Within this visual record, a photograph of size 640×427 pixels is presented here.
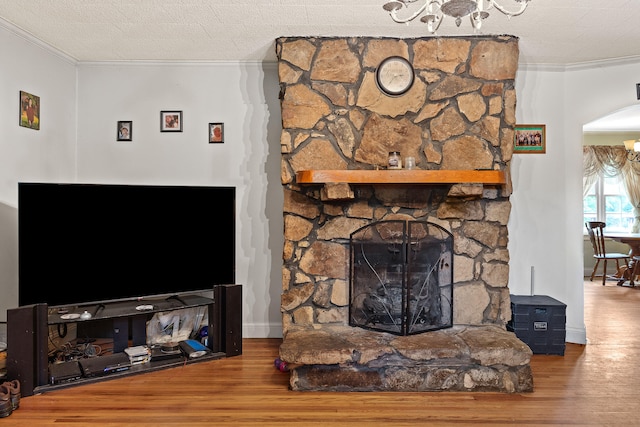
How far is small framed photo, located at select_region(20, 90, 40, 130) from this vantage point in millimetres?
3152

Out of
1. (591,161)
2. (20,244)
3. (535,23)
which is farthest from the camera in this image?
(591,161)

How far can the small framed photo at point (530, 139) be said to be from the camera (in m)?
3.68

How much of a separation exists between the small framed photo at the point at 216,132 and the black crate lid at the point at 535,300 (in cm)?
258

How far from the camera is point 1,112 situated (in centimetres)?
297

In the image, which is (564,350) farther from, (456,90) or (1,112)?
(1,112)

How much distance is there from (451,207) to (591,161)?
211 inches

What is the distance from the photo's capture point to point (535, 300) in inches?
136

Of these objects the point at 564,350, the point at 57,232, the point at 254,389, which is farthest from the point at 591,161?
the point at 57,232

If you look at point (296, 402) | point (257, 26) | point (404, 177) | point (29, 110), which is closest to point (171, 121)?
point (29, 110)

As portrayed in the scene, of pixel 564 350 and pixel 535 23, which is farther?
pixel 564 350

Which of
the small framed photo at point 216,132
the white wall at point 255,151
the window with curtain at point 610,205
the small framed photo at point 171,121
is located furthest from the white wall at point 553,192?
the window with curtain at point 610,205

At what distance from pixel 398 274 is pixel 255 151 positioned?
151 centimetres

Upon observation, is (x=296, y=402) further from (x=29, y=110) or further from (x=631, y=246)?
(x=631, y=246)

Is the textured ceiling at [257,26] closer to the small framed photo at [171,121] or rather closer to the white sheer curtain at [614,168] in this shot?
the small framed photo at [171,121]
